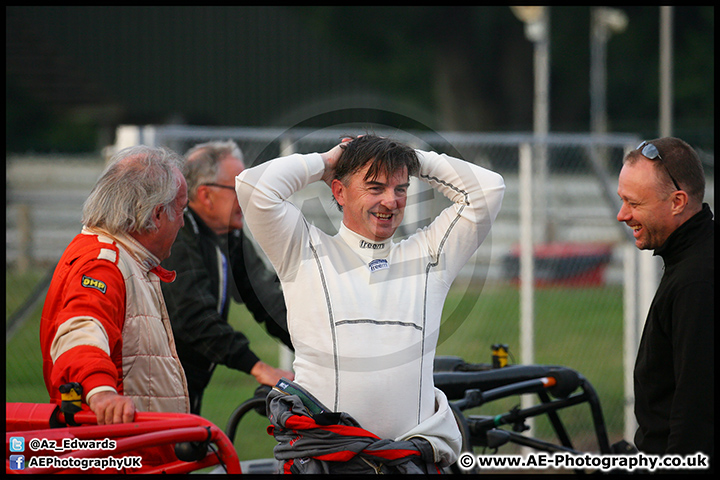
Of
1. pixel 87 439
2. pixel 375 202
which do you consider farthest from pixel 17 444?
pixel 375 202

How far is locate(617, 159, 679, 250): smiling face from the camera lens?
9.98 ft

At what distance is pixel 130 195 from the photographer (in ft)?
10.1

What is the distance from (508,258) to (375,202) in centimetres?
900

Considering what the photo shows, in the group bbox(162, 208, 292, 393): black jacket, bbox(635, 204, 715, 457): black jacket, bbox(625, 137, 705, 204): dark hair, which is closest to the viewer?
bbox(635, 204, 715, 457): black jacket

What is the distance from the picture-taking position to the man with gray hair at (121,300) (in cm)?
270

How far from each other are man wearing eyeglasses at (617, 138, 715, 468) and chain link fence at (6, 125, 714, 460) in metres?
1.04

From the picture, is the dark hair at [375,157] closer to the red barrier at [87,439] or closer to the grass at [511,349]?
the red barrier at [87,439]

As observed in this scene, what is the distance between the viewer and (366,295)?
286 cm

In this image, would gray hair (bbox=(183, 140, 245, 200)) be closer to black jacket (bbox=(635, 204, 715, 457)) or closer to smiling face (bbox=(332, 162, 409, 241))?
smiling face (bbox=(332, 162, 409, 241))

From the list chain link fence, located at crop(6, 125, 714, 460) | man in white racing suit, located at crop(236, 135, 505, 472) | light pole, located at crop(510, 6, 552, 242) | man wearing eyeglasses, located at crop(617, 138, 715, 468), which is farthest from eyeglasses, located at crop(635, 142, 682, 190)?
light pole, located at crop(510, 6, 552, 242)

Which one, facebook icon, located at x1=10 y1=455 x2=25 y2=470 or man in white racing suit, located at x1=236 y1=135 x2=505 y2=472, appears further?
man in white racing suit, located at x1=236 y1=135 x2=505 y2=472

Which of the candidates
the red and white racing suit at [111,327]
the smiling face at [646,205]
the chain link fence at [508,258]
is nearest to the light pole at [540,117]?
the chain link fence at [508,258]

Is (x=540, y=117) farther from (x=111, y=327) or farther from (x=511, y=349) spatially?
(x=111, y=327)

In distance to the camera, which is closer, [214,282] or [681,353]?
[681,353]
